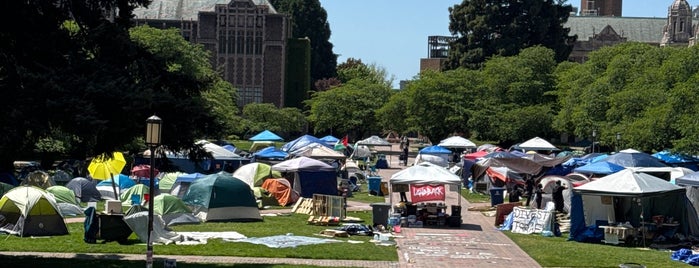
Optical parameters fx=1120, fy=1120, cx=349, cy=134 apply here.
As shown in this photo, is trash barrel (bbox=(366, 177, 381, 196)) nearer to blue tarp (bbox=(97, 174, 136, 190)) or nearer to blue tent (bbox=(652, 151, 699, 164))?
blue tarp (bbox=(97, 174, 136, 190))

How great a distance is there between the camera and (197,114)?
19.1 m

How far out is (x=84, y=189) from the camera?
3441 centimetres

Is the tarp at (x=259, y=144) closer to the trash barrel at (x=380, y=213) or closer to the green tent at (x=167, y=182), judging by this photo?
the green tent at (x=167, y=182)

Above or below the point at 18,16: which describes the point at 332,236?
below

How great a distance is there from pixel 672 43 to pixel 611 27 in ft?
24.0

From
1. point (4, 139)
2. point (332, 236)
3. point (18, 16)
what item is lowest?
point (332, 236)

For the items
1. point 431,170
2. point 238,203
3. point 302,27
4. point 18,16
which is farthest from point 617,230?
point 302,27

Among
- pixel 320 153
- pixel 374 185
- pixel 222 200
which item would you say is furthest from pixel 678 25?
pixel 222 200

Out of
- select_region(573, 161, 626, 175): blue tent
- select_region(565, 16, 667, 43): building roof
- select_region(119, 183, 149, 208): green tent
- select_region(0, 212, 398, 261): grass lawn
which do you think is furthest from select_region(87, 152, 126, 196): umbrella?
select_region(565, 16, 667, 43): building roof

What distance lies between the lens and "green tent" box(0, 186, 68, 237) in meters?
24.3

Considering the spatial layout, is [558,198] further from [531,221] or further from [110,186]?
[110,186]

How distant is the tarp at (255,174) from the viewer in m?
37.0

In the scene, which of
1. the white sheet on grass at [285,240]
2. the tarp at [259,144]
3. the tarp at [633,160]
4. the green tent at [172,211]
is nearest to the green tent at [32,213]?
the green tent at [172,211]

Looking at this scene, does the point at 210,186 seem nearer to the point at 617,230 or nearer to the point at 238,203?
the point at 238,203
